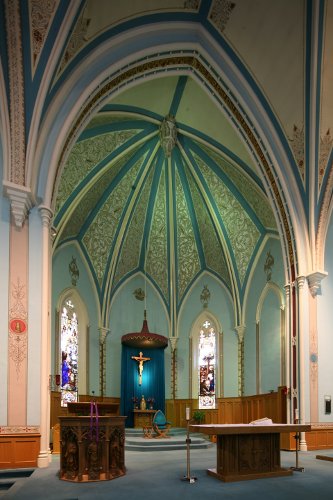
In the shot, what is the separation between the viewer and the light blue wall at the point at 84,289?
19.0 meters

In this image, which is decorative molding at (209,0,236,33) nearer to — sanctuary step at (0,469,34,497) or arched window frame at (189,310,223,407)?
sanctuary step at (0,469,34,497)

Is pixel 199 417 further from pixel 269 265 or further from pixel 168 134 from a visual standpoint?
pixel 168 134

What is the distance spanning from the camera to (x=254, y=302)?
20.2m

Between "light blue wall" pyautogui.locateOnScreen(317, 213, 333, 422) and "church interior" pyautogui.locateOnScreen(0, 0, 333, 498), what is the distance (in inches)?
2.0

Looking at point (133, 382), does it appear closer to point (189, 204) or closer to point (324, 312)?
point (189, 204)

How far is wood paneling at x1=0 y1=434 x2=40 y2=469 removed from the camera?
9664 millimetres

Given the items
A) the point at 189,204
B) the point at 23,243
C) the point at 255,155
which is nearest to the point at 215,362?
the point at 189,204

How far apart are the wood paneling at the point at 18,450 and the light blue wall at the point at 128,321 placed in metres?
10.6

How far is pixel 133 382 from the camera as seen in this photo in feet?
68.8

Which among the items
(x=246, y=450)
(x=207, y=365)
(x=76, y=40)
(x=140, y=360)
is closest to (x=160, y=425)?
(x=140, y=360)

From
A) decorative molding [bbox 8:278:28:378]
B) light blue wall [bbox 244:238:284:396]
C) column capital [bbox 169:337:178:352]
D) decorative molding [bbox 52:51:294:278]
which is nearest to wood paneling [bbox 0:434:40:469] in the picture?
decorative molding [bbox 8:278:28:378]

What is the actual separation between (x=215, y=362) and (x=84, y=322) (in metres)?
5.56

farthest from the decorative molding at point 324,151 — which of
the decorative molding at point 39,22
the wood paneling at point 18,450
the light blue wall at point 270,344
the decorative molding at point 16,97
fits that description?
the wood paneling at point 18,450

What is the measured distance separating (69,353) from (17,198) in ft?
31.8
